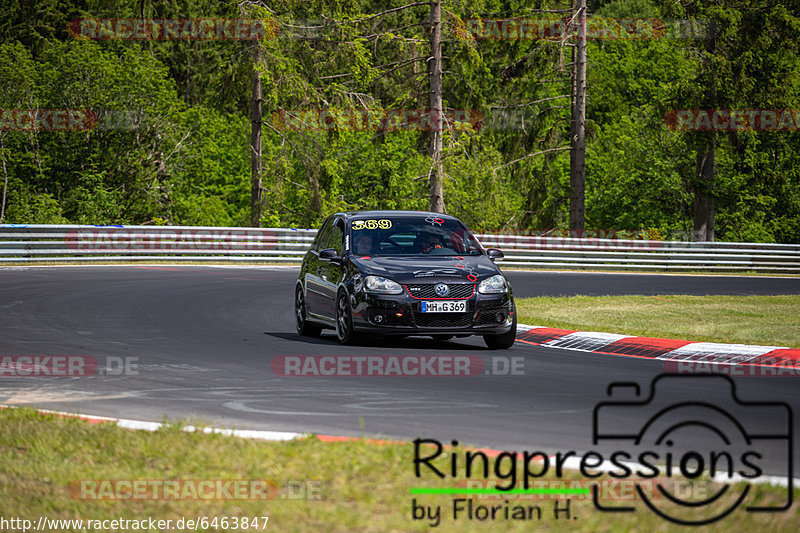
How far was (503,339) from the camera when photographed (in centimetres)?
1359

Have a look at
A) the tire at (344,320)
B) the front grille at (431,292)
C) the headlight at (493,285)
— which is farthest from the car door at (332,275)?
the headlight at (493,285)

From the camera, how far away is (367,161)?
55.6 metres

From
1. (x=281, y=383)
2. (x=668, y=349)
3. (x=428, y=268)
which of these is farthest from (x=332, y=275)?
(x=668, y=349)

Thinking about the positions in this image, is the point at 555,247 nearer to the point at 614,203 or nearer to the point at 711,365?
the point at 614,203

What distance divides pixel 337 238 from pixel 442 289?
2535 mm

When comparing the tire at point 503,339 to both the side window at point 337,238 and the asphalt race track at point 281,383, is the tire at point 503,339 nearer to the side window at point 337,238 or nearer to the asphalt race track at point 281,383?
the asphalt race track at point 281,383

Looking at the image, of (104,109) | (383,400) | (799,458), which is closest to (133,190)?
(104,109)

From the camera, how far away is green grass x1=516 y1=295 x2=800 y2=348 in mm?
15469

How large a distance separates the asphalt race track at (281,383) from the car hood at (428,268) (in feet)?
2.92

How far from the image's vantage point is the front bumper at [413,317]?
13.1 m

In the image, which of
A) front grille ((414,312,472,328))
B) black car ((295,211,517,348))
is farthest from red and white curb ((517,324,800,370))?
front grille ((414,312,472,328))

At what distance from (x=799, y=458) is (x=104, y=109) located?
43218 millimetres

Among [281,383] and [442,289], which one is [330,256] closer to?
[442,289]

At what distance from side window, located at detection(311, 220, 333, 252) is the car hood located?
188cm
